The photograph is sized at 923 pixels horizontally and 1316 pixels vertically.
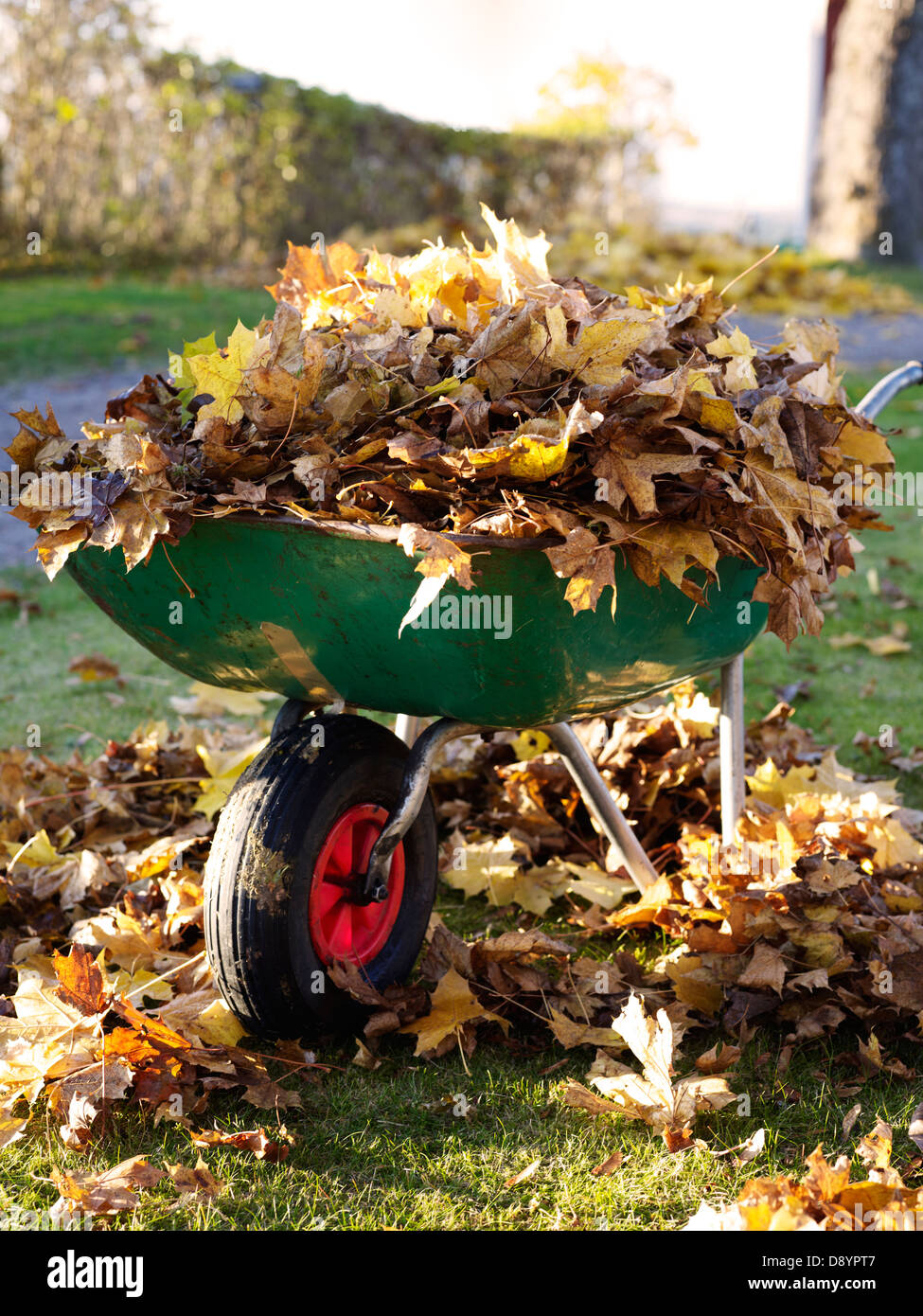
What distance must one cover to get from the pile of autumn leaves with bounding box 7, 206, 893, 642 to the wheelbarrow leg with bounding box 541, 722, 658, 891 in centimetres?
51

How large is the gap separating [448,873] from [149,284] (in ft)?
25.4

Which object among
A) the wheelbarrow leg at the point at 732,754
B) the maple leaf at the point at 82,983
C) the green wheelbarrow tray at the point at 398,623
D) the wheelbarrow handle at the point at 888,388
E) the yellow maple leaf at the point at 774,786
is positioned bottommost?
the maple leaf at the point at 82,983

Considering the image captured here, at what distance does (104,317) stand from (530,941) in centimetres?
678

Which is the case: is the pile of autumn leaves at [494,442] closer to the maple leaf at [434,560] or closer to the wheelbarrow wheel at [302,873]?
the maple leaf at [434,560]

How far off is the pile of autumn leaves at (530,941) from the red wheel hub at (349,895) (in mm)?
87

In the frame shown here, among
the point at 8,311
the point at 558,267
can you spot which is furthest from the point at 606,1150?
the point at 558,267

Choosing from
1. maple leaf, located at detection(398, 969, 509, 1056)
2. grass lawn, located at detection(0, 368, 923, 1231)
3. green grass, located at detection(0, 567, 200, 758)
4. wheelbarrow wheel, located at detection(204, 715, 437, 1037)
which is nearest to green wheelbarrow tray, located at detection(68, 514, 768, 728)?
wheelbarrow wheel, located at detection(204, 715, 437, 1037)

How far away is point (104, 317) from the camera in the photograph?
25.8 ft

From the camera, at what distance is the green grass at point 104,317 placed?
7195mm

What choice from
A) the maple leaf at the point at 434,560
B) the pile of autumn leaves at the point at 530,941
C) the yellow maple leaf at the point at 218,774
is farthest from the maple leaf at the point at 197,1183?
the yellow maple leaf at the point at 218,774

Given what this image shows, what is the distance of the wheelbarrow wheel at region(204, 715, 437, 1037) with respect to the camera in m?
1.89

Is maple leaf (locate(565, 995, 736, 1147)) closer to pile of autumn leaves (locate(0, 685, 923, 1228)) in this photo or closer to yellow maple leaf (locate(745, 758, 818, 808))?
pile of autumn leaves (locate(0, 685, 923, 1228))

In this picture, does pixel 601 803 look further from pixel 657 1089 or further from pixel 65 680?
pixel 65 680
